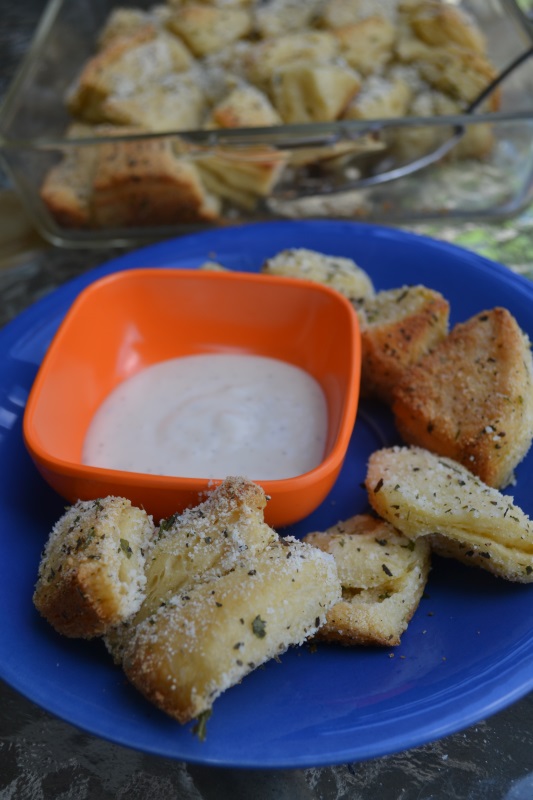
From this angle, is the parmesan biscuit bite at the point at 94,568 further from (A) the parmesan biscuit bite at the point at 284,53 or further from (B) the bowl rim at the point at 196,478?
(A) the parmesan biscuit bite at the point at 284,53

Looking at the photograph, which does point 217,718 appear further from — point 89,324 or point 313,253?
point 313,253

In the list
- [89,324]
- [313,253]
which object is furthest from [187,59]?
[89,324]

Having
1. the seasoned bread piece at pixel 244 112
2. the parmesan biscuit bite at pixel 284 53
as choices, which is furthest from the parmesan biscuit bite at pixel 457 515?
the parmesan biscuit bite at pixel 284 53

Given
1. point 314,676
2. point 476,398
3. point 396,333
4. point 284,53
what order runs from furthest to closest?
point 284,53, point 396,333, point 476,398, point 314,676

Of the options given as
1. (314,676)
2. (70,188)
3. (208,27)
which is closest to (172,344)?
(70,188)

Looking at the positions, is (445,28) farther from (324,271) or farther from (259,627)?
(259,627)

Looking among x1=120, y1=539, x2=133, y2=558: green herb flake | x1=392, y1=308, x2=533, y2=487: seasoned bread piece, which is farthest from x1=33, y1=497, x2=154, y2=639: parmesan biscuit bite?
x1=392, y1=308, x2=533, y2=487: seasoned bread piece
